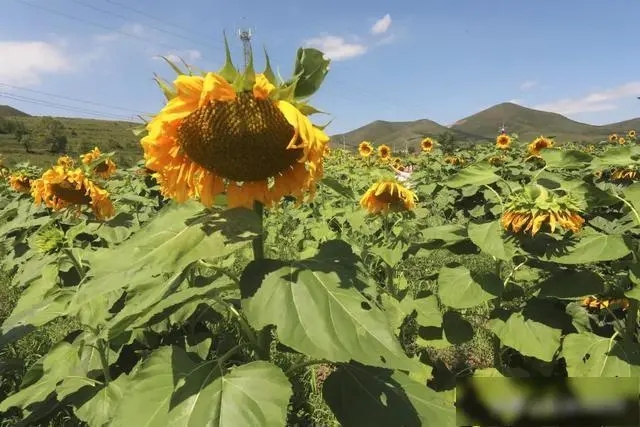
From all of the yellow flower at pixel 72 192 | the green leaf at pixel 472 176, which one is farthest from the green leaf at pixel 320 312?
the yellow flower at pixel 72 192

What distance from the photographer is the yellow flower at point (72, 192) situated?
11.2 feet

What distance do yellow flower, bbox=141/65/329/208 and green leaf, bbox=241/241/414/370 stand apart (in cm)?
22

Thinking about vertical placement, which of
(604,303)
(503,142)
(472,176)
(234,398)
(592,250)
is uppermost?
(503,142)

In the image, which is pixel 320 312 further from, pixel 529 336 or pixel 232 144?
pixel 529 336

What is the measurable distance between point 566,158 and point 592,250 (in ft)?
2.09

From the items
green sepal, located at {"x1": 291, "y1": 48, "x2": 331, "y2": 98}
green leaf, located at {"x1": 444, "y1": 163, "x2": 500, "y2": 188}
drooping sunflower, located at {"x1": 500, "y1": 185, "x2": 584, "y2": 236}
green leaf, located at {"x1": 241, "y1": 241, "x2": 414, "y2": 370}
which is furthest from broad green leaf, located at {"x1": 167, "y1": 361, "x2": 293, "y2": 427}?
green leaf, located at {"x1": 444, "y1": 163, "x2": 500, "y2": 188}

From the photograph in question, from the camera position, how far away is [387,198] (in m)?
3.85

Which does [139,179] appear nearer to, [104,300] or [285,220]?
[285,220]

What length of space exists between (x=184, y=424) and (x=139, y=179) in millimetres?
6140

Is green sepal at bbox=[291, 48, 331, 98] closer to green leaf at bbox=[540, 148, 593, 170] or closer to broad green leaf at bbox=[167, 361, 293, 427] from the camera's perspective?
broad green leaf at bbox=[167, 361, 293, 427]

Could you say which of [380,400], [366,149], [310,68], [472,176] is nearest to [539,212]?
[472,176]

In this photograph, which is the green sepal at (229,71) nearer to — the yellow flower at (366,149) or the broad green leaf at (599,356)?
the broad green leaf at (599,356)

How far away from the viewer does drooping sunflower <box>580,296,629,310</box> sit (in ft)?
8.49

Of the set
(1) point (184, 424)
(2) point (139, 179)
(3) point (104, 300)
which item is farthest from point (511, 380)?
(2) point (139, 179)
